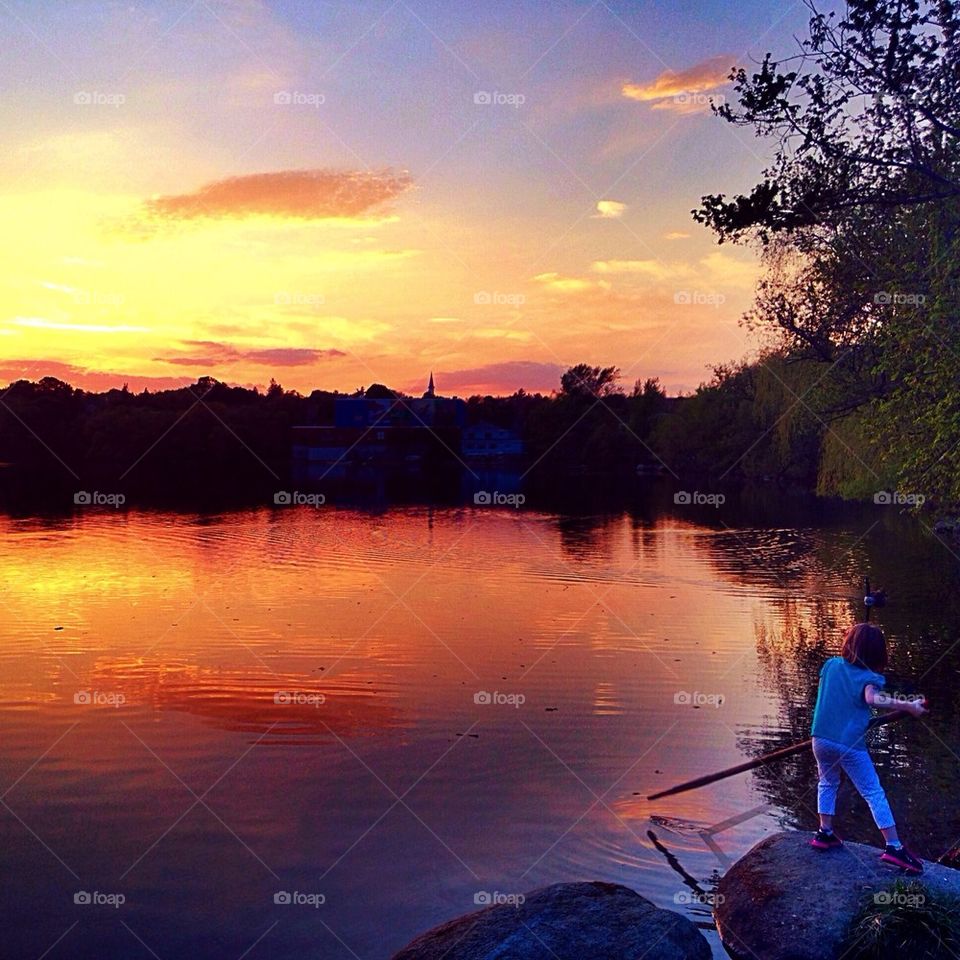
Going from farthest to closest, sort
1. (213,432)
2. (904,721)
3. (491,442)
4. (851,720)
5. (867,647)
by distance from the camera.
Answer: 1. (491,442)
2. (213,432)
3. (904,721)
4. (851,720)
5. (867,647)

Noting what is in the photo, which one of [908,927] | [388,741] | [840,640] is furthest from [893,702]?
[840,640]

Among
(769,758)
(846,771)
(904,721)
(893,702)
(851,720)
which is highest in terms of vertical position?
(893,702)

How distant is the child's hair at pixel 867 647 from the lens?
841cm

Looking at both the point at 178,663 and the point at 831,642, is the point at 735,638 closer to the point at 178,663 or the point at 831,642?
the point at 831,642

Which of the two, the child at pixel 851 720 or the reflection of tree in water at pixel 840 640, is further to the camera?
the reflection of tree in water at pixel 840 640

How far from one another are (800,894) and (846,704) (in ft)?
5.41

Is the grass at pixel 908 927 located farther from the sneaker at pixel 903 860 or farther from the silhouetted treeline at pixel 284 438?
the silhouetted treeline at pixel 284 438

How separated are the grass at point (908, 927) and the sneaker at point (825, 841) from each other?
0.84 m

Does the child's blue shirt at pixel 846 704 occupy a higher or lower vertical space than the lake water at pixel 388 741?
higher

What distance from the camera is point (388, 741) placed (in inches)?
547

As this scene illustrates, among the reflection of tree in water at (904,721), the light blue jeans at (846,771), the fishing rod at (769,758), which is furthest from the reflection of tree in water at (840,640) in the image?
the light blue jeans at (846,771)

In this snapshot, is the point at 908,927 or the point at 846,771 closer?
the point at 908,927

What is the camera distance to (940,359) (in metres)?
15.4

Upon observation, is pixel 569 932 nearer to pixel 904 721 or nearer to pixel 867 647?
pixel 867 647
